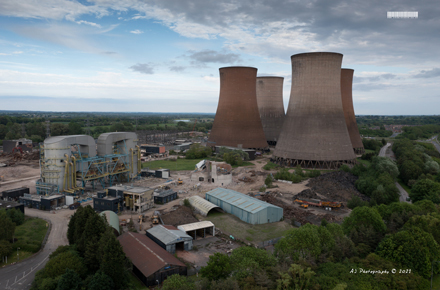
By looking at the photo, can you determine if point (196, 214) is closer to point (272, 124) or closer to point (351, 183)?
point (351, 183)

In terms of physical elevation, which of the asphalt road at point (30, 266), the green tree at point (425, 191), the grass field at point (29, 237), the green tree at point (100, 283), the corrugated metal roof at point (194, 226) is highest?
the green tree at point (425, 191)

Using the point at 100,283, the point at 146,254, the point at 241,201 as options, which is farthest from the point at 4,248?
the point at 241,201

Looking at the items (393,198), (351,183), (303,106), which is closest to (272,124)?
(303,106)

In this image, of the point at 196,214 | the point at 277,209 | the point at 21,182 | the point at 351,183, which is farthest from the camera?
the point at 21,182

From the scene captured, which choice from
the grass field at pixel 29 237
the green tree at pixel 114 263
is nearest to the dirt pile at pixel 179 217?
the green tree at pixel 114 263

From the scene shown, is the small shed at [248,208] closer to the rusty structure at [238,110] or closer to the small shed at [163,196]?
the small shed at [163,196]

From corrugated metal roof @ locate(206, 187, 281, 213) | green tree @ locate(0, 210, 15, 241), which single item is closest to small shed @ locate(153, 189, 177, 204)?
corrugated metal roof @ locate(206, 187, 281, 213)

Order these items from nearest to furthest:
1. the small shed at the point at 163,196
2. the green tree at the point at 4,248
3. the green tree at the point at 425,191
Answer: the green tree at the point at 4,248
the green tree at the point at 425,191
the small shed at the point at 163,196
